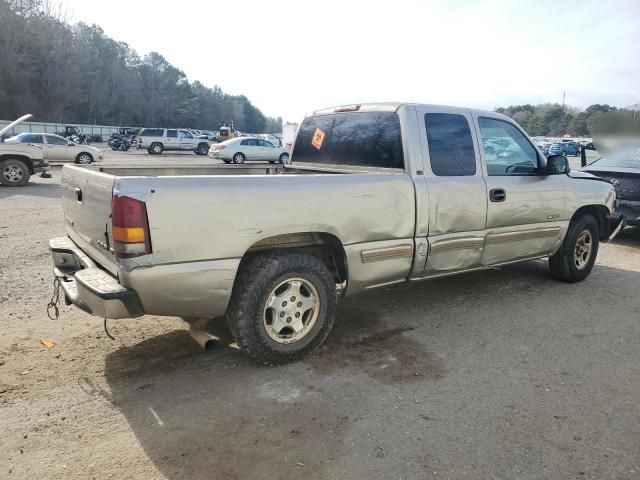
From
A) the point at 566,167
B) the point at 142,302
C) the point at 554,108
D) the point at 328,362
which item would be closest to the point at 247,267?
the point at 142,302

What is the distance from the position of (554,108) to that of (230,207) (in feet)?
67.8

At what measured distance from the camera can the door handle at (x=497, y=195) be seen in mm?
4636

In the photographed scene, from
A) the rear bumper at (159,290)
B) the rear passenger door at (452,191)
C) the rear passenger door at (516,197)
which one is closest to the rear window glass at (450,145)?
the rear passenger door at (452,191)

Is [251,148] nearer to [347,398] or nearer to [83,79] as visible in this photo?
[347,398]

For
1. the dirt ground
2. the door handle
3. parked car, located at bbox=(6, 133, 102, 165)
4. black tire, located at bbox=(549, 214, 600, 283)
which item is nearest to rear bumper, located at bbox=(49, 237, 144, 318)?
the dirt ground

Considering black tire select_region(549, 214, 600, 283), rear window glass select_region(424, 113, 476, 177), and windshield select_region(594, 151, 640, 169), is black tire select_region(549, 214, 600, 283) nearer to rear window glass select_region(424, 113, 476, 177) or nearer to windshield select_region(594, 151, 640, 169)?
rear window glass select_region(424, 113, 476, 177)

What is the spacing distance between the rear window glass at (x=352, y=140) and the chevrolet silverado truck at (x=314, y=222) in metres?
0.01

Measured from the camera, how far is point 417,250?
13.6 ft

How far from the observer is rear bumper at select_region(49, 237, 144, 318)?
2932mm

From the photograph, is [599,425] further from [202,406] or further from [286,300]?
[202,406]

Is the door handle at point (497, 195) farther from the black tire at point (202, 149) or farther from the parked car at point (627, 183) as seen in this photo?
the black tire at point (202, 149)

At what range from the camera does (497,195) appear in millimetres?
4684

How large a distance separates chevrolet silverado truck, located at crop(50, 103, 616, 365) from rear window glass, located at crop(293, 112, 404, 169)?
1 centimetres

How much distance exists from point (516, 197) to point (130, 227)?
3.65 metres
